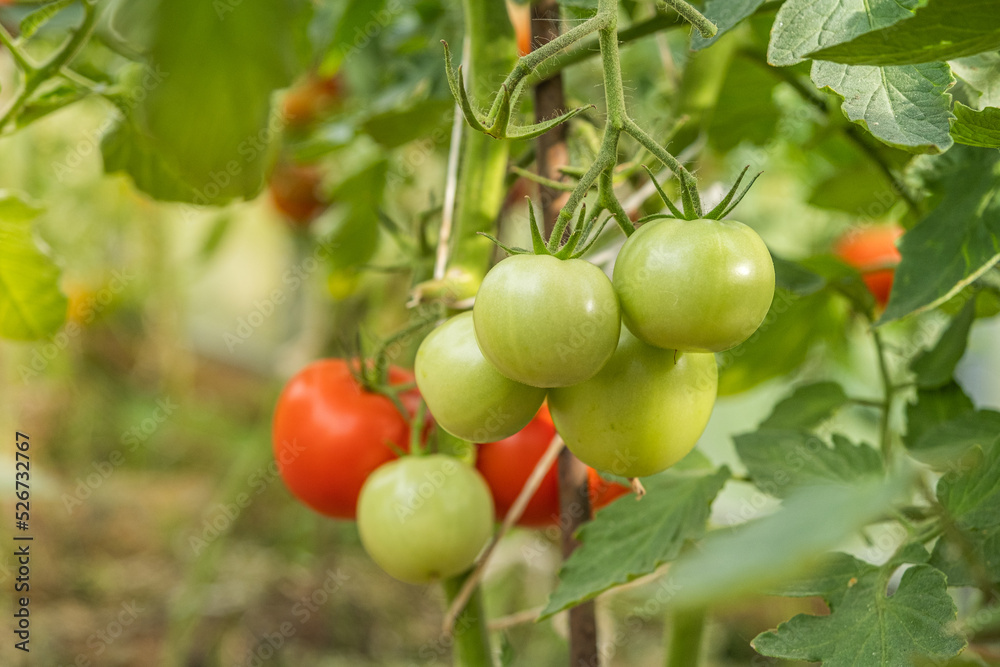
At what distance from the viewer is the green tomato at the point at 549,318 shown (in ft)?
0.84

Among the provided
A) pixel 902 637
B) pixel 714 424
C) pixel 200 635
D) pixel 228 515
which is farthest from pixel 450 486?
pixel 200 635

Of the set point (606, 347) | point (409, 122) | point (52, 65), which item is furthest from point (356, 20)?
point (606, 347)

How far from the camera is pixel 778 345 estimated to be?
1.98 feet

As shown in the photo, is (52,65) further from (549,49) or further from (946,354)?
(946,354)

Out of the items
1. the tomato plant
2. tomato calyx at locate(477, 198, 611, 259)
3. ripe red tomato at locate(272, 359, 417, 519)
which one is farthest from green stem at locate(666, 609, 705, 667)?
tomato calyx at locate(477, 198, 611, 259)

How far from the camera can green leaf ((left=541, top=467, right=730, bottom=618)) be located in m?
0.39

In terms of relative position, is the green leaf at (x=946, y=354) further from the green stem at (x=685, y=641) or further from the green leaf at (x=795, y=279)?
the green stem at (x=685, y=641)

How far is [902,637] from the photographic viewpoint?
0.32 m

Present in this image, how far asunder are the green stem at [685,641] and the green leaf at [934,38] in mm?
377

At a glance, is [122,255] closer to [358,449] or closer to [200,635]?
[200,635]

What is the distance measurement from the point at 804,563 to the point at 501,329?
14cm

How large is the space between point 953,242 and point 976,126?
11 centimetres

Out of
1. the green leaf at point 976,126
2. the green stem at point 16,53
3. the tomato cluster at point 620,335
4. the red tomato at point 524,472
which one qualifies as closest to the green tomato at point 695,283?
the tomato cluster at point 620,335

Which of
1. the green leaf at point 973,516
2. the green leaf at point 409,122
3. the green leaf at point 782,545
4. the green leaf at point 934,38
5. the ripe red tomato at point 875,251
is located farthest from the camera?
the ripe red tomato at point 875,251
